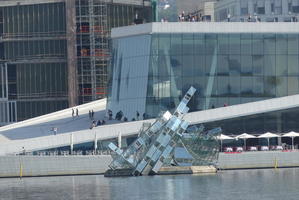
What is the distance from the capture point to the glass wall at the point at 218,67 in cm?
15300

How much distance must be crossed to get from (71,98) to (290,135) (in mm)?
50457

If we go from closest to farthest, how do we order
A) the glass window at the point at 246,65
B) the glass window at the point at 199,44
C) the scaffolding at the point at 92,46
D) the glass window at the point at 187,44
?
the glass window at the point at 187,44 → the glass window at the point at 199,44 → the glass window at the point at 246,65 → the scaffolding at the point at 92,46

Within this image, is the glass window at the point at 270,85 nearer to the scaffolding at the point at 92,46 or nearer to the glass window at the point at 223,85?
the glass window at the point at 223,85

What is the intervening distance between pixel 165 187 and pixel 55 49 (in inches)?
3108

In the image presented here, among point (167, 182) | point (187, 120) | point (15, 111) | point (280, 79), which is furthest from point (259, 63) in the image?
point (15, 111)

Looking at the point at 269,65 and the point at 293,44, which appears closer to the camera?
the point at 293,44

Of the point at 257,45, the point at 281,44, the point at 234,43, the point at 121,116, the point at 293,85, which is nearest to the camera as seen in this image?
the point at 234,43

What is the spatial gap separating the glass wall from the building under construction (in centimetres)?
3844

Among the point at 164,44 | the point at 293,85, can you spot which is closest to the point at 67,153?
the point at 164,44

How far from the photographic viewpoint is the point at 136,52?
155750 millimetres

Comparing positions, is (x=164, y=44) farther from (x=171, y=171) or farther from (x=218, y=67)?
(x=171, y=171)

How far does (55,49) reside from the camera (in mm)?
195500

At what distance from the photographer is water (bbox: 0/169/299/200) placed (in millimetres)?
110500

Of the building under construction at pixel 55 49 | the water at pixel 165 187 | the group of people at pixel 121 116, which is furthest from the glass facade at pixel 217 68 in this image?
the building under construction at pixel 55 49
